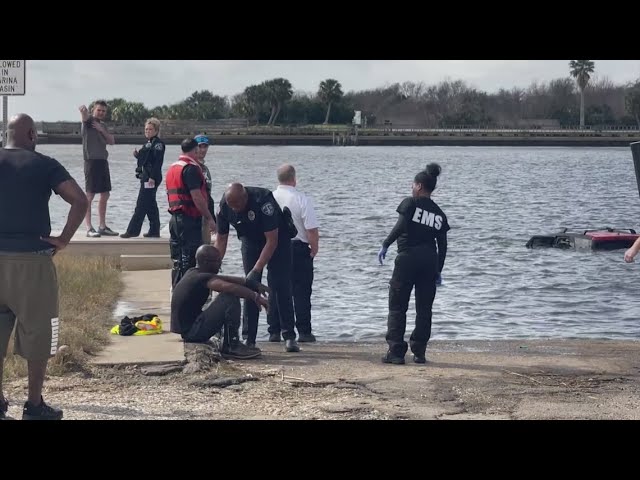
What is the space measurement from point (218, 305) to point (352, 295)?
12220mm

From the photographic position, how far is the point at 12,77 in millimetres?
13930

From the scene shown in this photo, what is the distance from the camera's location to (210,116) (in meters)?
177

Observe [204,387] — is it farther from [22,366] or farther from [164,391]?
[22,366]

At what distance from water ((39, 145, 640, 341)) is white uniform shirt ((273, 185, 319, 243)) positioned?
14.0 feet

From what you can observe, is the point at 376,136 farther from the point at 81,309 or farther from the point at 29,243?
Answer: the point at 29,243

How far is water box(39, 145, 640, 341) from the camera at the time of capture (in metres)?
19.7

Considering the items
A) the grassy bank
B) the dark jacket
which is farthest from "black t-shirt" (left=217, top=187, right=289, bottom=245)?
the dark jacket

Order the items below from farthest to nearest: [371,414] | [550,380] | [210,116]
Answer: [210,116] → [550,380] → [371,414]

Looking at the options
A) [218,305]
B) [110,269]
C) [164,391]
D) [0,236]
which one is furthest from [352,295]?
[0,236]

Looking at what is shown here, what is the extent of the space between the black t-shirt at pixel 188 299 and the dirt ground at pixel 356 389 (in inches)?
24.3

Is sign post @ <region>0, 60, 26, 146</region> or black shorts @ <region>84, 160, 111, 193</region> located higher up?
sign post @ <region>0, 60, 26, 146</region>

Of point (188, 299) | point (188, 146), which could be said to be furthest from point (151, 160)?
point (188, 299)

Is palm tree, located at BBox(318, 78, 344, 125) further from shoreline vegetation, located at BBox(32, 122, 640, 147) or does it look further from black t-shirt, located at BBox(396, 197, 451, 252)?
black t-shirt, located at BBox(396, 197, 451, 252)

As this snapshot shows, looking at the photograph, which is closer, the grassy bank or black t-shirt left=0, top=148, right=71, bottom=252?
black t-shirt left=0, top=148, right=71, bottom=252
